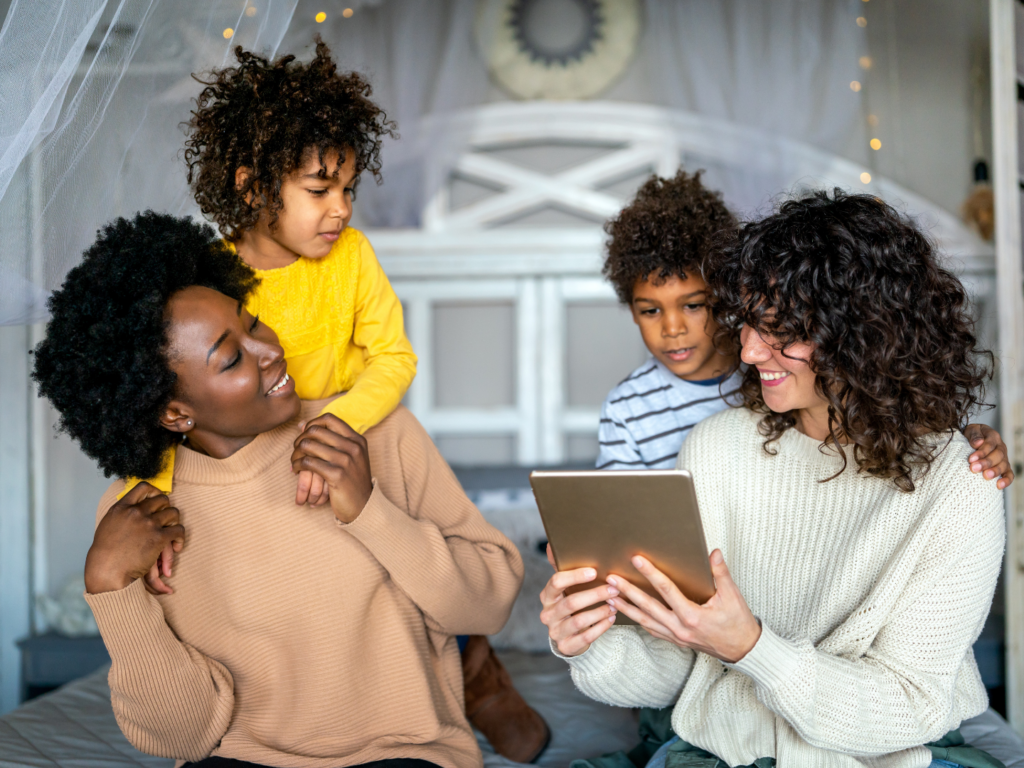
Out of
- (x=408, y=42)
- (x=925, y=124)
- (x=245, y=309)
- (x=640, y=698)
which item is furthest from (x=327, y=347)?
(x=925, y=124)

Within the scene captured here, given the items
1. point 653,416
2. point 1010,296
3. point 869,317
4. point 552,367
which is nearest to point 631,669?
point 869,317

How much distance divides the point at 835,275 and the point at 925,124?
7.63ft

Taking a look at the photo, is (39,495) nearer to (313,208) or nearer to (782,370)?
(313,208)

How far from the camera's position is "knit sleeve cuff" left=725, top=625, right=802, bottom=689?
1.06 m

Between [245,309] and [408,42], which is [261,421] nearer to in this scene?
[245,309]

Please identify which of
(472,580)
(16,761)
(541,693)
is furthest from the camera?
(541,693)

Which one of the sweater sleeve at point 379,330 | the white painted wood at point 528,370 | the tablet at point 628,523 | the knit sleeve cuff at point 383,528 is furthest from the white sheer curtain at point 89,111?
the white painted wood at point 528,370

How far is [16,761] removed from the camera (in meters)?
1.51

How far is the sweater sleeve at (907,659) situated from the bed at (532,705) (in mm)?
490

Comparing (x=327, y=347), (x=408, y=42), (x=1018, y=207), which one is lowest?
(x=327, y=347)

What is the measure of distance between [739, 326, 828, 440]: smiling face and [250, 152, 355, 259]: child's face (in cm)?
72

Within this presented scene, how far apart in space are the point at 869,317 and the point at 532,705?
116 centimetres

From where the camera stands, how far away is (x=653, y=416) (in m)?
1.86

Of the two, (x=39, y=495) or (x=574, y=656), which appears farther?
(x=39, y=495)
